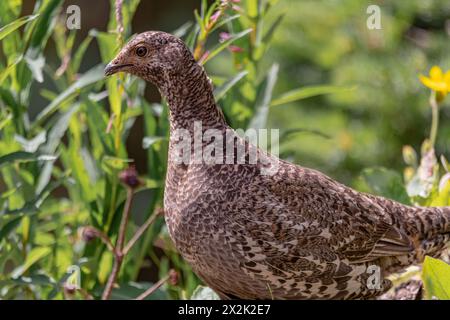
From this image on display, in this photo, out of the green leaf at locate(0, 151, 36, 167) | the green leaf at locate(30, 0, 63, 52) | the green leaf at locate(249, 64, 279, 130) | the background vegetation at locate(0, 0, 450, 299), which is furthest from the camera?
the green leaf at locate(249, 64, 279, 130)

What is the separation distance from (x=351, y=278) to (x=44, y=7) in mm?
958

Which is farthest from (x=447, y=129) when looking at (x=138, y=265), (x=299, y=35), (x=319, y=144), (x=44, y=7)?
(x=44, y=7)

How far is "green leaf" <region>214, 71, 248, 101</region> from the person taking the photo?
207 cm

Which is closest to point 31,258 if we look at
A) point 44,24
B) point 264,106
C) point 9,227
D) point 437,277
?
point 9,227

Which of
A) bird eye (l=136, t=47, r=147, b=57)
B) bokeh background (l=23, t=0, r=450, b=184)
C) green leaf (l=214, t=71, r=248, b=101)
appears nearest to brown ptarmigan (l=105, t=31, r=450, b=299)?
bird eye (l=136, t=47, r=147, b=57)

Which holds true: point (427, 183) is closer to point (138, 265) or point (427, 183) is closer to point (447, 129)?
point (138, 265)

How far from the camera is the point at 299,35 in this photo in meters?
3.96

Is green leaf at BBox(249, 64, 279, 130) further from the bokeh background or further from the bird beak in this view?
the bokeh background

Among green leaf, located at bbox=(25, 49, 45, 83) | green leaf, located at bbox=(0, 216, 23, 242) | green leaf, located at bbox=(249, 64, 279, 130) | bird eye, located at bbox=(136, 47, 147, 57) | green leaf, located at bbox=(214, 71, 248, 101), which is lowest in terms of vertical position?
green leaf, located at bbox=(0, 216, 23, 242)

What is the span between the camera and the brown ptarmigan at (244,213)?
1711mm

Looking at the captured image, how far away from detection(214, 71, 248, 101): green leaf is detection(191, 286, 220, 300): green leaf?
460 mm

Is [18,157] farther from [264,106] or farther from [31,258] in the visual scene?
[264,106]

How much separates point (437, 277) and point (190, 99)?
0.59 meters

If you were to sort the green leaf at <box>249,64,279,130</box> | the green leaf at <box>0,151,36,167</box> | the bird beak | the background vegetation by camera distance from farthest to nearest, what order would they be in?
the green leaf at <box>249,64,279,130</box>
the background vegetation
the green leaf at <box>0,151,36,167</box>
the bird beak
